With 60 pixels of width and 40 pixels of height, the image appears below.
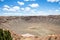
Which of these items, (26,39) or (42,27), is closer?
(26,39)

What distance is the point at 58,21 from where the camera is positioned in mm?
10062

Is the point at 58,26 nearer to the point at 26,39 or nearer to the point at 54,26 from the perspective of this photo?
the point at 54,26

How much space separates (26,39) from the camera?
981 cm

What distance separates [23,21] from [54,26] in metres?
1.72

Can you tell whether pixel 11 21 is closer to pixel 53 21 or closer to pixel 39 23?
pixel 39 23

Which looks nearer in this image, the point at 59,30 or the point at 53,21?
the point at 59,30

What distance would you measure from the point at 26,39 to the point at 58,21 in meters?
2.00

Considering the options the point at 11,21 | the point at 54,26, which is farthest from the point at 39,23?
the point at 11,21

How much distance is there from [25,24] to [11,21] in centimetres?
84

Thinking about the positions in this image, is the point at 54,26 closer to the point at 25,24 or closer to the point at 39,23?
the point at 39,23


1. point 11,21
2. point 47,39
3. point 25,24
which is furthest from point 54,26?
point 11,21

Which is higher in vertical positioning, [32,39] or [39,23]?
[39,23]

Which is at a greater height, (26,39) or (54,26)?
(54,26)

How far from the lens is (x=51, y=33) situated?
9.71 meters
